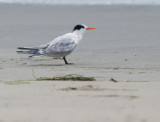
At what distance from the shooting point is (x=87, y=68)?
6.97 metres

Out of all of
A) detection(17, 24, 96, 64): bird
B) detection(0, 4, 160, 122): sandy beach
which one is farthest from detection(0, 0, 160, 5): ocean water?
detection(17, 24, 96, 64): bird

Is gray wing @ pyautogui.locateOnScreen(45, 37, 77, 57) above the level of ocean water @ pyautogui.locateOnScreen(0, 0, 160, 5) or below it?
below

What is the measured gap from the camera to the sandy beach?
367 cm

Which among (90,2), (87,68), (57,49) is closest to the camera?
(87,68)

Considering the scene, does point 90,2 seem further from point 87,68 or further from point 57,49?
point 87,68

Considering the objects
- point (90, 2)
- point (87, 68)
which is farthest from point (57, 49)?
point (90, 2)

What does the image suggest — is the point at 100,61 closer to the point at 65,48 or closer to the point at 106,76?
the point at 65,48

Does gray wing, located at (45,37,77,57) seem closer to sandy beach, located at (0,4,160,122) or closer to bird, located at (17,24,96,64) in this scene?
bird, located at (17,24,96,64)

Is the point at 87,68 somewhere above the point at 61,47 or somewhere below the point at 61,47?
below

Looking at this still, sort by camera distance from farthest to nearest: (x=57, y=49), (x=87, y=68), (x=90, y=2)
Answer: (x=90, y=2)
(x=57, y=49)
(x=87, y=68)

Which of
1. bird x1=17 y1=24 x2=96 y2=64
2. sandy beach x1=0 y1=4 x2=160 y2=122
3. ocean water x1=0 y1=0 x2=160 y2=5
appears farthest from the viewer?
ocean water x1=0 y1=0 x2=160 y2=5

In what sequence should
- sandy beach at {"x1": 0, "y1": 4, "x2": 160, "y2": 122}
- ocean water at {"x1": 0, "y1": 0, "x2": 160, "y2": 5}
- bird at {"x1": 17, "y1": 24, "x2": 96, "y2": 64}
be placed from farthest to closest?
1. ocean water at {"x1": 0, "y1": 0, "x2": 160, "y2": 5}
2. bird at {"x1": 17, "y1": 24, "x2": 96, "y2": 64}
3. sandy beach at {"x1": 0, "y1": 4, "x2": 160, "y2": 122}

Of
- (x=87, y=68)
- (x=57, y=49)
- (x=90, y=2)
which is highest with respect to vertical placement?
(x=90, y=2)

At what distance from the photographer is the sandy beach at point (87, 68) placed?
12.0ft
